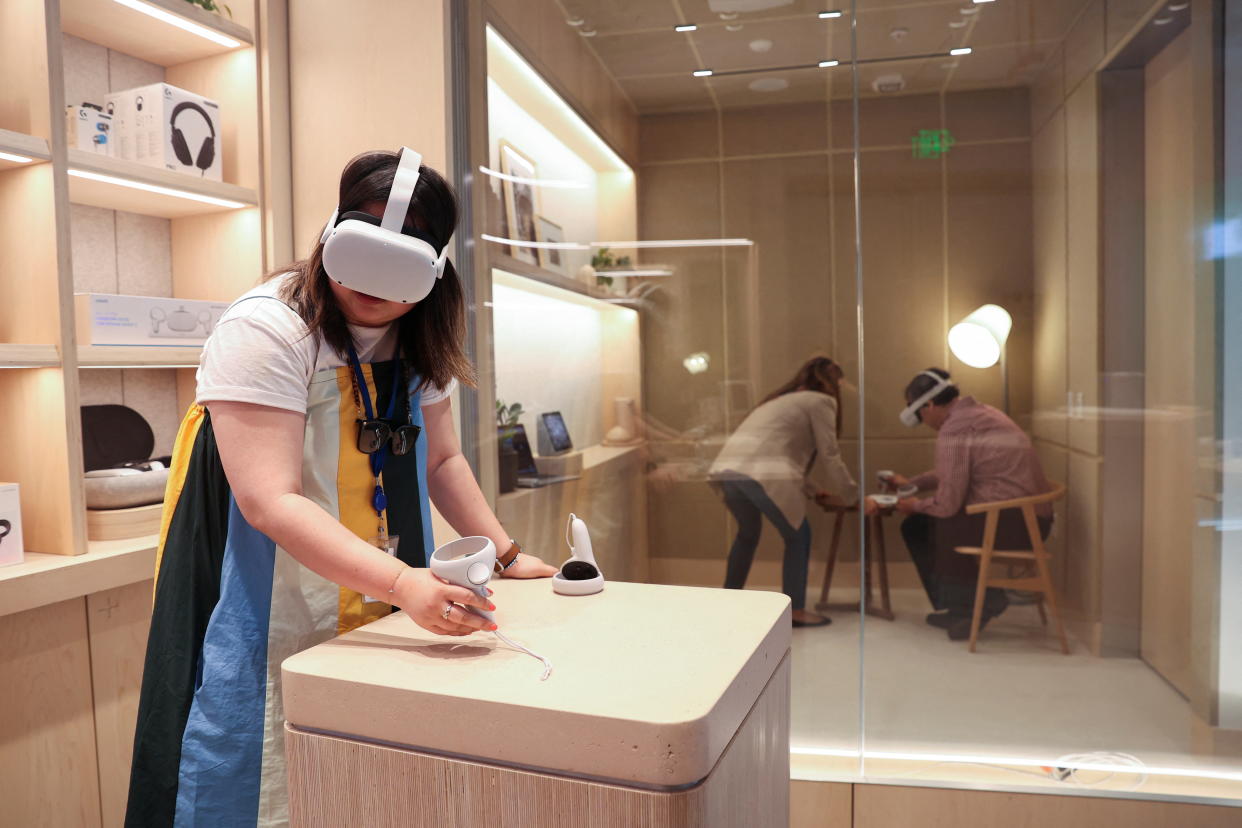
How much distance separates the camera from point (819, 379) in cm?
228

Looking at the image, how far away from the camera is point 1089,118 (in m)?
2.12

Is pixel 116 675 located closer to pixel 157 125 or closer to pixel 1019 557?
pixel 157 125

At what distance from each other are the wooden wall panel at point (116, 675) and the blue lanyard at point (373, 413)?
3.40ft

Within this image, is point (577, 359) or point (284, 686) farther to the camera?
point (577, 359)

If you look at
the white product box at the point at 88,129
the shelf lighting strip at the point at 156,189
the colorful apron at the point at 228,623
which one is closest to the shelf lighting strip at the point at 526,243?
the shelf lighting strip at the point at 156,189

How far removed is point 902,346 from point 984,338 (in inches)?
8.2

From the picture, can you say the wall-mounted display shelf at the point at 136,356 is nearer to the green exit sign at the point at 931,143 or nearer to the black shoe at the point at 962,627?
the green exit sign at the point at 931,143

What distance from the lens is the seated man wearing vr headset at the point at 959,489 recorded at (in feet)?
7.24

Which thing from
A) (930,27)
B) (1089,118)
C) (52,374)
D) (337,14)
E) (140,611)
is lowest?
(140,611)

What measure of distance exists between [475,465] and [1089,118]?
187 centimetres

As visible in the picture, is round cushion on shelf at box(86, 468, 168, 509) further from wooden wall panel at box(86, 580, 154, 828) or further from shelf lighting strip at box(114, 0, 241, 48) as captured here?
shelf lighting strip at box(114, 0, 241, 48)

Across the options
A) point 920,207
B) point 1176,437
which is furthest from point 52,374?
point 1176,437

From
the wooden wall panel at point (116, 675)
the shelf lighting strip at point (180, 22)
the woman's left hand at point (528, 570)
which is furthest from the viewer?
the shelf lighting strip at point (180, 22)

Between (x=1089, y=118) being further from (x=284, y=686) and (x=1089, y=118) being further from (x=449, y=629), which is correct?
(x=284, y=686)
